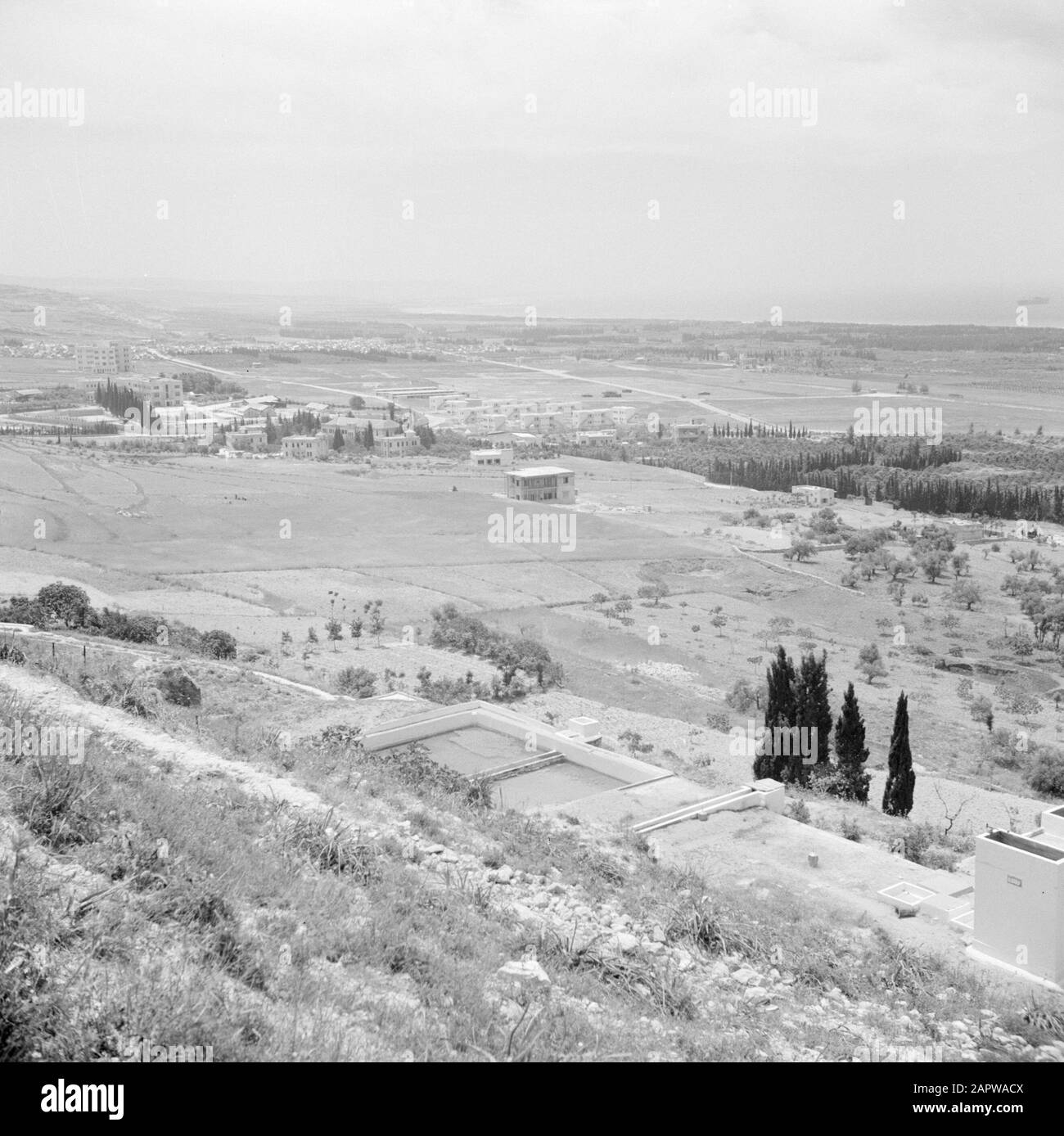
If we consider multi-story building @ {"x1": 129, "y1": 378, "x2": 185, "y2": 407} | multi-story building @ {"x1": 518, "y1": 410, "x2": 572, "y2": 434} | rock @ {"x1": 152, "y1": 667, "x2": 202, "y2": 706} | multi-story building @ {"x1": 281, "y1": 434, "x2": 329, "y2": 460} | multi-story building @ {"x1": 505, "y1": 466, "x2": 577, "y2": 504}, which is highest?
multi-story building @ {"x1": 129, "y1": 378, "x2": 185, "y2": 407}

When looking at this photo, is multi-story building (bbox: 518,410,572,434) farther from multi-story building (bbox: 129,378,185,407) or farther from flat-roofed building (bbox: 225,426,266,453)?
multi-story building (bbox: 129,378,185,407)

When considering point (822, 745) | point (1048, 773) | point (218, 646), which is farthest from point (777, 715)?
point (218, 646)

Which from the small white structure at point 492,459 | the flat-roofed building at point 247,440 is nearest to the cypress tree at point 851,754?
the small white structure at point 492,459

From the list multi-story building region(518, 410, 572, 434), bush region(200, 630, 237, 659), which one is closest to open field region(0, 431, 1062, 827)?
bush region(200, 630, 237, 659)

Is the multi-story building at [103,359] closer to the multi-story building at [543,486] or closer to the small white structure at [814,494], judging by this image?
the multi-story building at [543,486]

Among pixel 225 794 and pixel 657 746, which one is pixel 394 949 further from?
pixel 657 746
